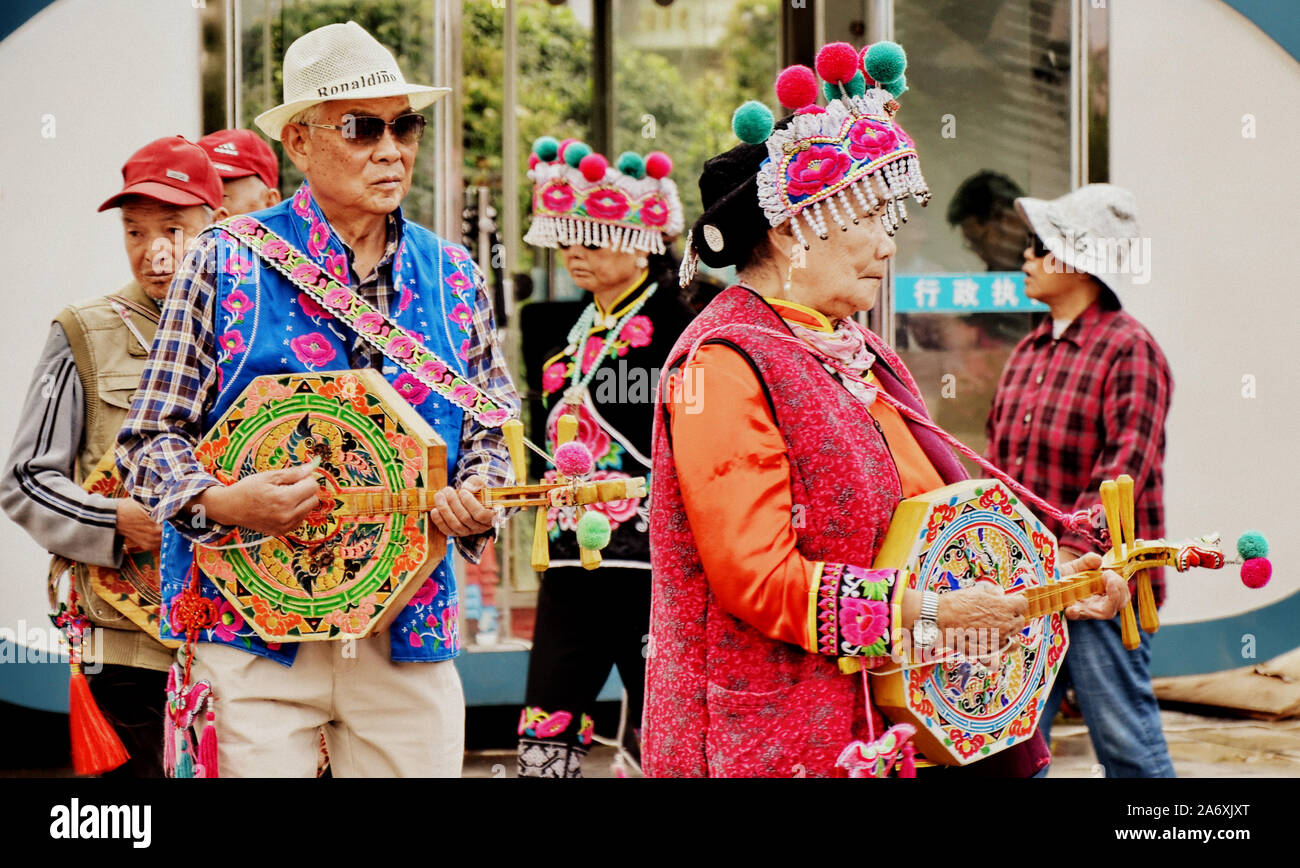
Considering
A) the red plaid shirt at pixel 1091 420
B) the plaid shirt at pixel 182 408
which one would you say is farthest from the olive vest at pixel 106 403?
the red plaid shirt at pixel 1091 420

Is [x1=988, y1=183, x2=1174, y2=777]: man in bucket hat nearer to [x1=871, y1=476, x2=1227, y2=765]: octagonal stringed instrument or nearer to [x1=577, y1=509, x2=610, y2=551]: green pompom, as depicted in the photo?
[x1=871, y1=476, x2=1227, y2=765]: octagonal stringed instrument

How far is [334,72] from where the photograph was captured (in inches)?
111

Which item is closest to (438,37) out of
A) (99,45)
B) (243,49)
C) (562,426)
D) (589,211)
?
(243,49)

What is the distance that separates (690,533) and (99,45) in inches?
152

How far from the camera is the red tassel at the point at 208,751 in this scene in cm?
265

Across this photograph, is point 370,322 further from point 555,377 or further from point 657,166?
point 657,166

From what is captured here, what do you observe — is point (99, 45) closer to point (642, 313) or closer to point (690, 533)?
point (642, 313)

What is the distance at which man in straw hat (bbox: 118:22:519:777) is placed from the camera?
8.73 ft

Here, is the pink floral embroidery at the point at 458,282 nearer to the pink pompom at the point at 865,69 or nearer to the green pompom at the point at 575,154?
the pink pompom at the point at 865,69

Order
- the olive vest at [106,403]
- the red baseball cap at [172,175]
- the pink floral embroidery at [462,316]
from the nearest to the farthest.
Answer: the pink floral embroidery at [462,316]
the olive vest at [106,403]
the red baseball cap at [172,175]

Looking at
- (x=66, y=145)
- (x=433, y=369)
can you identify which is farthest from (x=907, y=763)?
(x=66, y=145)

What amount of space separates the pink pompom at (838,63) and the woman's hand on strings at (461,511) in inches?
36.9

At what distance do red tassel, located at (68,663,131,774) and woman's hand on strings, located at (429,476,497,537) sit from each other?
125 cm

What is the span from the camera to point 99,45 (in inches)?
209
